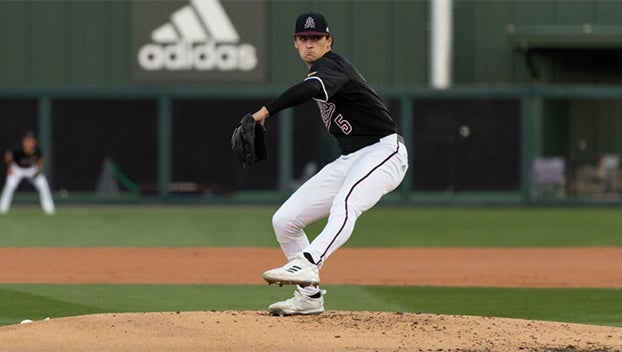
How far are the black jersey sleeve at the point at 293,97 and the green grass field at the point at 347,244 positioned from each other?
10.1 ft

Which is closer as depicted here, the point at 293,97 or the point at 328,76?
the point at 293,97

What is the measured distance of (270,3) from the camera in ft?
103

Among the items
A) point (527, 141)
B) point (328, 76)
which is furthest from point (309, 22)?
point (527, 141)

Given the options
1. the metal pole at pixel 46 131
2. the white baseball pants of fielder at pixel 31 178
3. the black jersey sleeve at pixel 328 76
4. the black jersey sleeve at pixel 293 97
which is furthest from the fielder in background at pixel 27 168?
the black jersey sleeve at pixel 293 97

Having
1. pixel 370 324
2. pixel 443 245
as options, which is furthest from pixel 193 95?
pixel 370 324

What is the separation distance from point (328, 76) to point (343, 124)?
2.05 feet

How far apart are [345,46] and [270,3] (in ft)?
6.99

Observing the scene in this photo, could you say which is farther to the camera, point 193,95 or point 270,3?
point 270,3

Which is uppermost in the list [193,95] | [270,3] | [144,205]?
[270,3]

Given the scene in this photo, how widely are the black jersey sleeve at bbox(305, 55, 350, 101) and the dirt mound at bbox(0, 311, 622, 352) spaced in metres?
1.53

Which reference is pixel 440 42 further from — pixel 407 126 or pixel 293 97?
pixel 293 97

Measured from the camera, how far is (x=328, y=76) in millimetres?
8125

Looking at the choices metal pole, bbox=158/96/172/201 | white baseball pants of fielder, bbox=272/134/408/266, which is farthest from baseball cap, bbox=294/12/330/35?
metal pole, bbox=158/96/172/201

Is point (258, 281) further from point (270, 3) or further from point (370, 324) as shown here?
point (270, 3)
